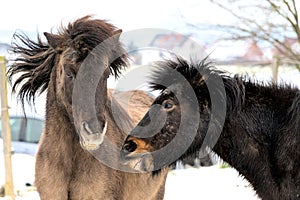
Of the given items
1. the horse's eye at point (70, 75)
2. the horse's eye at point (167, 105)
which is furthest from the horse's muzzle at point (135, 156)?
the horse's eye at point (70, 75)

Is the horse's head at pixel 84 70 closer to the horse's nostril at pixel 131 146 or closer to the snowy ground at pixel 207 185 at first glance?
the horse's nostril at pixel 131 146

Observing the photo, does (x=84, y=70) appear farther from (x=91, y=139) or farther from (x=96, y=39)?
(x=91, y=139)

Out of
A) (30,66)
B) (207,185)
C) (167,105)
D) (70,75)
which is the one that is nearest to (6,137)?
(30,66)

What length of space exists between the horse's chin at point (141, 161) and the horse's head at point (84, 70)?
26 cm

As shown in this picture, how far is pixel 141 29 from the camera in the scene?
585 centimetres

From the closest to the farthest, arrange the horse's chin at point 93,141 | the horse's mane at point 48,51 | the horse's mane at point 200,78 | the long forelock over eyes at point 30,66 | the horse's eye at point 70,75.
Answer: the horse's chin at point 93,141, the horse's mane at point 200,78, the horse's eye at point 70,75, the horse's mane at point 48,51, the long forelock over eyes at point 30,66

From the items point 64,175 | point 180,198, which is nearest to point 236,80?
point 64,175

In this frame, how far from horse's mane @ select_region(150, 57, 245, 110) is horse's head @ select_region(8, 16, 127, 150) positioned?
430 mm

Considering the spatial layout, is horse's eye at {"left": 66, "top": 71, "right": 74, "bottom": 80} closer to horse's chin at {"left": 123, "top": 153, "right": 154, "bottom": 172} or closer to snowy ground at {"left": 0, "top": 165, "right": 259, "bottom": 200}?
horse's chin at {"left": 123, "top": 153, "right": 154, "bottom": 172}

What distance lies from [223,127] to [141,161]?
0.67 metres

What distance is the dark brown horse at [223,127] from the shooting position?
3.74m

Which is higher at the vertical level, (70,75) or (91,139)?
(70,75)

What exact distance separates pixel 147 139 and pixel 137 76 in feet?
8.02

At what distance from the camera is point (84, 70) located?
387cm
